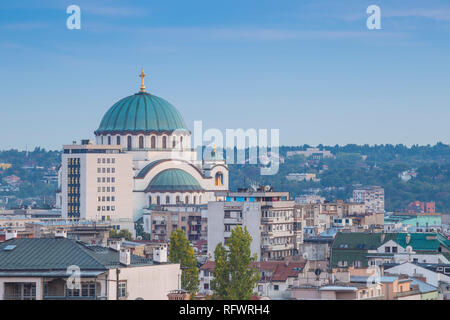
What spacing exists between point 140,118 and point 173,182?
6.84m

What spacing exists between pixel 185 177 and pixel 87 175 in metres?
7.60

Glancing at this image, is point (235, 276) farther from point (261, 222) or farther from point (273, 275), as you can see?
point (261, 222)

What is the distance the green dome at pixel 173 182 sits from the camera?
3307 inches

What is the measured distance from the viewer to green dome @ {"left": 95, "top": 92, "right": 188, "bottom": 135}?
88438 mm

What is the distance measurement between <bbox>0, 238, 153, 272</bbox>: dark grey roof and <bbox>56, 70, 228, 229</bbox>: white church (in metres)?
54.7

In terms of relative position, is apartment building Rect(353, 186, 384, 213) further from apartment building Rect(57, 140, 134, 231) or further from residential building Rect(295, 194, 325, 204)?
apartment building Rect(57, 140, 134, 231)

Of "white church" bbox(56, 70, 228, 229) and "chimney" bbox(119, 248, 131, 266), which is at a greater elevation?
"white church" bbox(56, 70, 228, 229)

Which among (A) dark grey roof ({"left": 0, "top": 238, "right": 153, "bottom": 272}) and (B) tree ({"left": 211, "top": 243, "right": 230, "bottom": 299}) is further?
(B) tree ({"left": 211, "top": 243, "right": 230, "bottom": 299})

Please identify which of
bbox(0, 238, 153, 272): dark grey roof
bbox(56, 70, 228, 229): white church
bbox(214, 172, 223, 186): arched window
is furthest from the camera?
bbox(214, 172, 223, 186): arched window

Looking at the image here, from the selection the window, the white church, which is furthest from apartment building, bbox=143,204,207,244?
the window

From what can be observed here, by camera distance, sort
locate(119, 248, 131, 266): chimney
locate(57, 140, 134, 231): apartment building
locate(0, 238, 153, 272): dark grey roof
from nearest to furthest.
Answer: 1. locate(0, 238, 153, 272): dark grey roof
2. locate(119, 248, 131, 266): chimney
3. locate(57, 140, 134, 231): apartment building

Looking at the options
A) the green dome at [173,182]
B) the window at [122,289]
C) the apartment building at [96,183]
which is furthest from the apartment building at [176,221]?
the window at [122,289]
